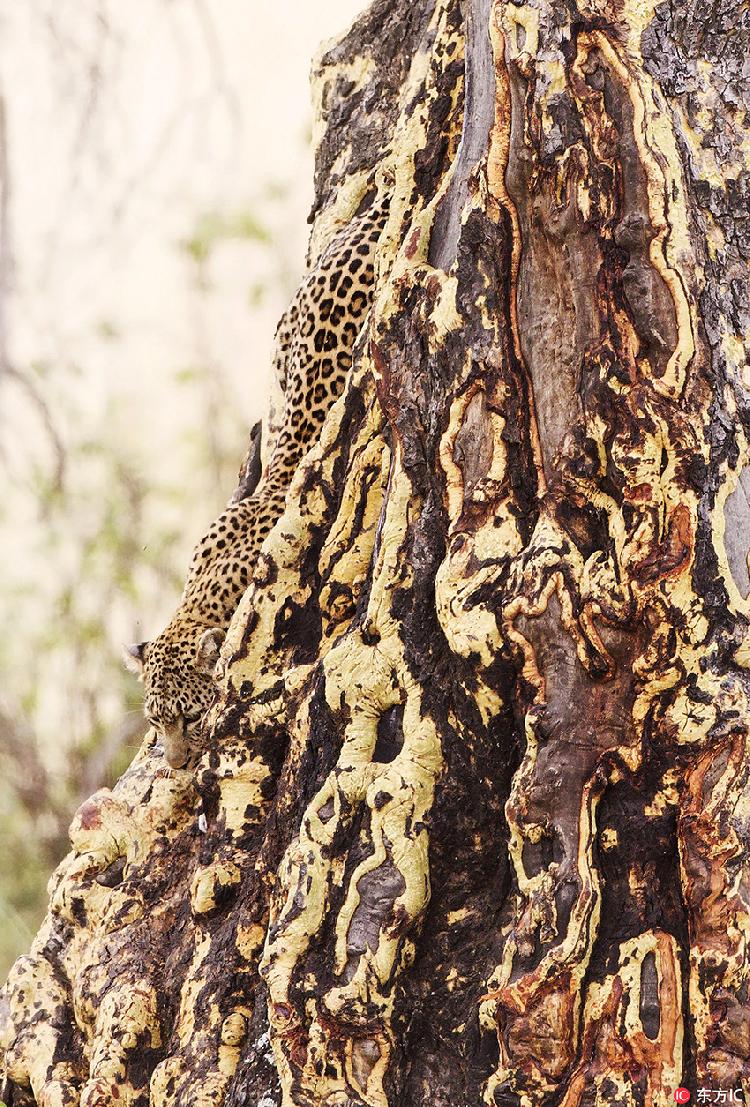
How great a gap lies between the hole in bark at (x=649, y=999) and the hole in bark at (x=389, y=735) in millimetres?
692

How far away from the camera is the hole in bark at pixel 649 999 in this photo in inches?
77.1

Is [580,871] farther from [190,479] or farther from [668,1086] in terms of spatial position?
[190,479]

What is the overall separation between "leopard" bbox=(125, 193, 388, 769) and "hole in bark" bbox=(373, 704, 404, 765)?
1434 millimetres

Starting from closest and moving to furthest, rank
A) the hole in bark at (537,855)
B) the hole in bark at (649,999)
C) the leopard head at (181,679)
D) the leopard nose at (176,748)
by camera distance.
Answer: the hole in bark at (649,999) → the hole in bark at (537,855) → the leopard nose at (176,748) → the leopard head at (181,679)

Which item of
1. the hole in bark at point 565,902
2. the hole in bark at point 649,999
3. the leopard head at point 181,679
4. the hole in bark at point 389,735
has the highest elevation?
the leopard head at point 181,679

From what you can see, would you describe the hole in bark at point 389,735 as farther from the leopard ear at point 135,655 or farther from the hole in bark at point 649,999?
the leopard ear at point 135,655

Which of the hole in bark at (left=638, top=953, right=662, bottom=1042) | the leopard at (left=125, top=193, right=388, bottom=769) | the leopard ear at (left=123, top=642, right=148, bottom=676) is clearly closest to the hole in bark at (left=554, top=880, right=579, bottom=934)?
the hole in bark at (left=638, top=953, right=662, bottom=1042)

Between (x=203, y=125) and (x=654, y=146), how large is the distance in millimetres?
7267

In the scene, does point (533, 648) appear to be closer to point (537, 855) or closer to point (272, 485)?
point (537, 855)

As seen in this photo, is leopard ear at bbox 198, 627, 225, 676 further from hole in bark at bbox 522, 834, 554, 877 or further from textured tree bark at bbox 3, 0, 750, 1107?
hole in bark at bbox 522, 834, 554, 877

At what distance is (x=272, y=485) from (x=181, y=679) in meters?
0.81

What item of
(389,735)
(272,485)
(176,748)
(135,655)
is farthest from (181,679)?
(389,735)

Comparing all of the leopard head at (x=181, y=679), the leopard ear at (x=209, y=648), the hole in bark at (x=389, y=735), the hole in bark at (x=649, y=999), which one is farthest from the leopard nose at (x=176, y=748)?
the hole in bark at (x=649, y=999)

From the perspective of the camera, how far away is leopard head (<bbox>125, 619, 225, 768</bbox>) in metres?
4.07
